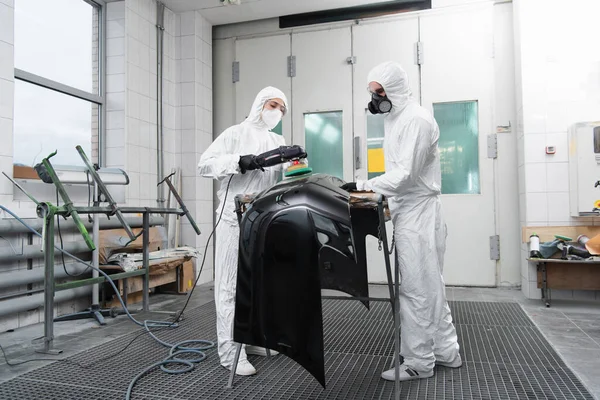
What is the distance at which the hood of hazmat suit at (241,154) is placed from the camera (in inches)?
92.1

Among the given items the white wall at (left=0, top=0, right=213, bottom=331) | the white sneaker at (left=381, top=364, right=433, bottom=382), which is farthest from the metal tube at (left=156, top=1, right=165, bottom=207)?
the white sneaker at (left=381, top=364, right=433, bottom=382)

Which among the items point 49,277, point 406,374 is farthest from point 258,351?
point 49,277

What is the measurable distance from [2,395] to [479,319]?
2894mm

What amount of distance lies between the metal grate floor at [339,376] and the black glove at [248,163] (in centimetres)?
103

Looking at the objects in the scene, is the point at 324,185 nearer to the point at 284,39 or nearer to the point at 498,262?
the point at 498,262

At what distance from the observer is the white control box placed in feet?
11.8

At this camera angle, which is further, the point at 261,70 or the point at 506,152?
the point at 261,70

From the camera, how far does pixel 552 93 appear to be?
3879mm

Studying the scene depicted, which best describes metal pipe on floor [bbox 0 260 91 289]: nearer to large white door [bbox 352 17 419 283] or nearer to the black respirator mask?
the black respirator mask

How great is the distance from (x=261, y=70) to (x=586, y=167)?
11.0 feet

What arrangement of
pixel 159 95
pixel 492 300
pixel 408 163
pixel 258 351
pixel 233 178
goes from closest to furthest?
pixel 408 163, pixel 233 178, pixel 258 351, pixel 492 300, pixel 159 95

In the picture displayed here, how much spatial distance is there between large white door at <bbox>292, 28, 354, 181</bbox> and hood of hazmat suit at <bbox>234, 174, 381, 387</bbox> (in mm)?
3035

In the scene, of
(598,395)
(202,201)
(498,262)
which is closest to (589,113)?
(498,262)

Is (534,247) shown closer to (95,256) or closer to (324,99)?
(324,99)
